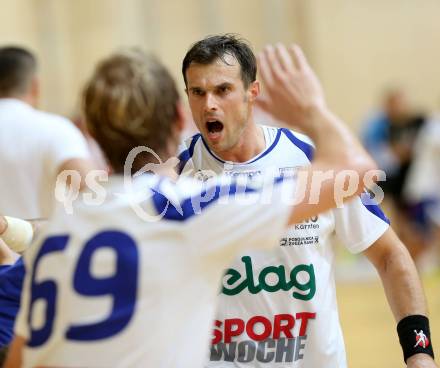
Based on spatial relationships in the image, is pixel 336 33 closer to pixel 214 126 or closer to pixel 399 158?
pixel 399 158

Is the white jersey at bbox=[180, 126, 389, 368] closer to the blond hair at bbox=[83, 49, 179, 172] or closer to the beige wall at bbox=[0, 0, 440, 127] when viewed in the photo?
the blond hair at bbox=[83, 49, 179, 172]

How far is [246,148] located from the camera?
154 inches

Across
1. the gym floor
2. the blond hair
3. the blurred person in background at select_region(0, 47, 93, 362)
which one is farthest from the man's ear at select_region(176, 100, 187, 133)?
the gym floor

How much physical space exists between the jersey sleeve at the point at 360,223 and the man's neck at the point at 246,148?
42 cm

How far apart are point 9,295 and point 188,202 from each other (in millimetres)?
959

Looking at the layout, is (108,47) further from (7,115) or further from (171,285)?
(171,285)

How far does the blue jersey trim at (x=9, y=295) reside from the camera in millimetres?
3143

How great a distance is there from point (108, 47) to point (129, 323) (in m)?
14.4

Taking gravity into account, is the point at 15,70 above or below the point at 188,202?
above

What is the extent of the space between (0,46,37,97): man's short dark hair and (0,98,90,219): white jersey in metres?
0.21

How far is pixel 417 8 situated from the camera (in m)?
18.2

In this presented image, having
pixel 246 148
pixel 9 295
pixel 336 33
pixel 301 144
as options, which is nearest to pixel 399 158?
pixel 336 33

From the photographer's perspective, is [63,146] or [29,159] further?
[29,159]

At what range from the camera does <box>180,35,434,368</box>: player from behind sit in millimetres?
3672
